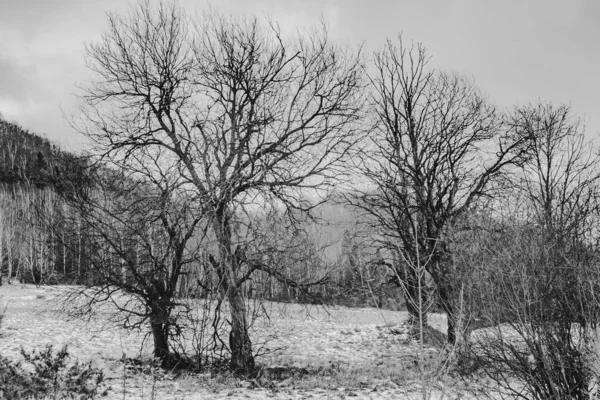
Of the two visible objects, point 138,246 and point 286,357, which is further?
point 286,357

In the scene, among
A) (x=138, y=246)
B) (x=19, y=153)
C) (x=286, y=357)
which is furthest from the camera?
(x=19, y=153)

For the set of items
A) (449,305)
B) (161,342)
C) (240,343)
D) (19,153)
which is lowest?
(161,342)

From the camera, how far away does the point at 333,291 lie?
40.1 ft

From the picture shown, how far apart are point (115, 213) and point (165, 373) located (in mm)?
3800

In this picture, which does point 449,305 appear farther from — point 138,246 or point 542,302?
point 138,246

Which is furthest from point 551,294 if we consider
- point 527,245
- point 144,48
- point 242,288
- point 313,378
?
point 144,48

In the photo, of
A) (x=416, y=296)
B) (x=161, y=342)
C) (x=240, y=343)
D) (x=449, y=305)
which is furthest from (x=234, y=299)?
(x=449, y=305)

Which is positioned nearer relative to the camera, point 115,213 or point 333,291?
point 115,213

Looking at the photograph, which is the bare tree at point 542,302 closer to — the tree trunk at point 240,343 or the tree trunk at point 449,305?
the tree trunk at point 449,305

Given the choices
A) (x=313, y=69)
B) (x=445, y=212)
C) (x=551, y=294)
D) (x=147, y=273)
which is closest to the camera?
(x=551, y=294)

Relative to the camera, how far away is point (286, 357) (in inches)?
564

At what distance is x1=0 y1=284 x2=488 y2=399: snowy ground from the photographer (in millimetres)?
9094

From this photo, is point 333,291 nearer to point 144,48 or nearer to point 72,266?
point 72,266

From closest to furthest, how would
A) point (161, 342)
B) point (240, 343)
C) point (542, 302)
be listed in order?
point (542, 302) → point (240, 343) → point (161, 342)
